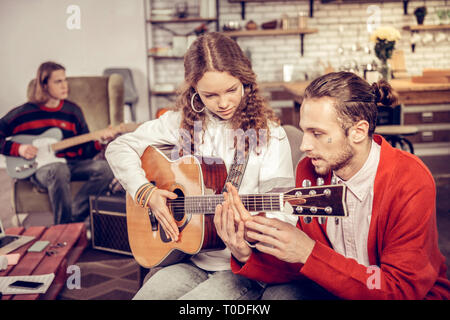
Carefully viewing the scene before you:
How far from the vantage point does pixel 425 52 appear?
16.1ft

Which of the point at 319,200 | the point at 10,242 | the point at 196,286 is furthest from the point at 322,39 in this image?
the point at 319,200

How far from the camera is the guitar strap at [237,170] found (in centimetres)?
105

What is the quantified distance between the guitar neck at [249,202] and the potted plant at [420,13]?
4.44m

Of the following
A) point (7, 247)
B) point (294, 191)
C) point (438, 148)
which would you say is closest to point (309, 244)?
point (294, 191)

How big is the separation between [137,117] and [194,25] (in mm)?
1159

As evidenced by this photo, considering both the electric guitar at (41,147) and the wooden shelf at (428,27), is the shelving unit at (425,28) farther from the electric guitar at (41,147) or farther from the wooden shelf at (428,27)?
the electric guitar at (41,147)

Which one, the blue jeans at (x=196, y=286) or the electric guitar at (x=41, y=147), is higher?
the electric guitar at (x=41, y=147)

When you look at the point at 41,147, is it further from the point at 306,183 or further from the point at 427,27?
the point at 427,27

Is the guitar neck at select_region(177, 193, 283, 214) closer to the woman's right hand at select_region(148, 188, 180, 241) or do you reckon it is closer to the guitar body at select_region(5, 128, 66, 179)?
the woman's right hand at select_region(148, 188, 180, 241)

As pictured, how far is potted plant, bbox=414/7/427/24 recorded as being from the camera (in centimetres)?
468

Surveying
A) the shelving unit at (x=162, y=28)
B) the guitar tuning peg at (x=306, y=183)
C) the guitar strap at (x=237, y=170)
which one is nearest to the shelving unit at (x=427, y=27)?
the shelving unit at (x=162, y=28)

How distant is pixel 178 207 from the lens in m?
1.12

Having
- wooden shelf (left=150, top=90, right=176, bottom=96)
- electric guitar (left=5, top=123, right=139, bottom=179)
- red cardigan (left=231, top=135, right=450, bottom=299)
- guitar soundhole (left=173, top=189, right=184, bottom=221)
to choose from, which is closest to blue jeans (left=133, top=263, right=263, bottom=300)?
guitar soundhole (left=173, top=189, right=184, bottom=221)

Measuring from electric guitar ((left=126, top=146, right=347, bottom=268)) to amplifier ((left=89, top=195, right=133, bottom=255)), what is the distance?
3.29 ft
